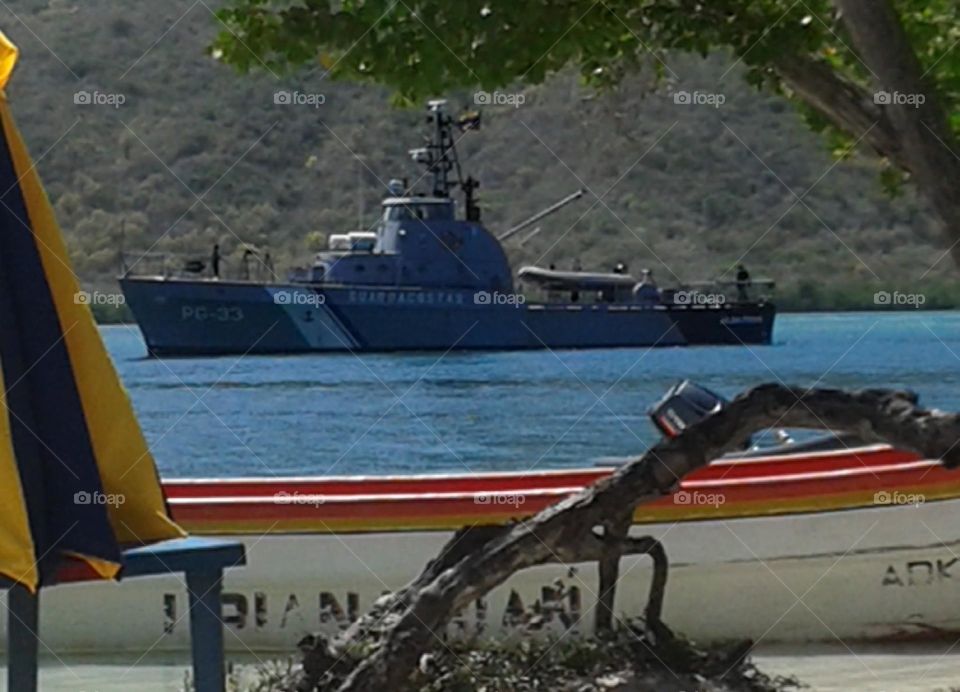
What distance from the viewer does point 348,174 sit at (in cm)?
5706

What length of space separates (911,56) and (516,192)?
54692 millimetres

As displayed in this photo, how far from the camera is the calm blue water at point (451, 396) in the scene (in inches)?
1198

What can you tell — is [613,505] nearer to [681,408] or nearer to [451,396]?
[681,408]

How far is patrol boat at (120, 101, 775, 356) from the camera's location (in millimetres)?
47281

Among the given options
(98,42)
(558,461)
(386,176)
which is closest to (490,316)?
(386,176)
